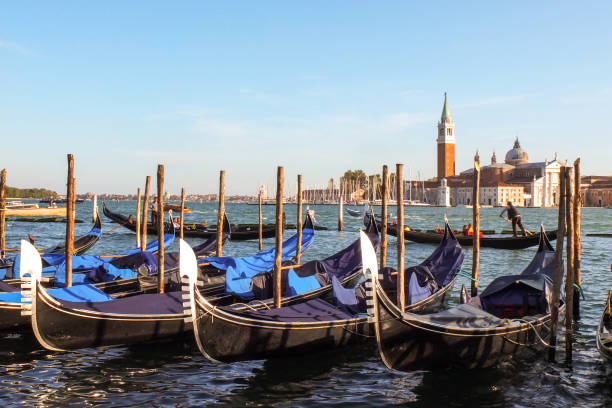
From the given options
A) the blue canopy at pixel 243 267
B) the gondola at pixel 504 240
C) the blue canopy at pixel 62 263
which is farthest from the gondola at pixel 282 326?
the gondola at pixel 504 240

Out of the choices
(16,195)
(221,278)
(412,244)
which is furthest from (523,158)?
(221,278)

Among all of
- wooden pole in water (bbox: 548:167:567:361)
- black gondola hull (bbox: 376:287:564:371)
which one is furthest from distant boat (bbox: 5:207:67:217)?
wooden pole in water (bbox: 548:167:567:361)

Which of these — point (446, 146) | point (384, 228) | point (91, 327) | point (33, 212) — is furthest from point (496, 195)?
point (91, 327)

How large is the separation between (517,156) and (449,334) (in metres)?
97.9

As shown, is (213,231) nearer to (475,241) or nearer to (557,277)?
(475,241)

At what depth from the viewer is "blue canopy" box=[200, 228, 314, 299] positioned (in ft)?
25.1

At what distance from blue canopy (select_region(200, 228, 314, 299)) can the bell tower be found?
8589 cm

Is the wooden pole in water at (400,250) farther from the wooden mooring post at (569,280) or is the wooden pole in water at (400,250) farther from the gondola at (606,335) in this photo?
the gondola at (606,335)

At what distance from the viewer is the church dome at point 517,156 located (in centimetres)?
9700

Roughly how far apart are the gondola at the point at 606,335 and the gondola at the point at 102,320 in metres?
3.98

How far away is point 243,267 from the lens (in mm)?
9008

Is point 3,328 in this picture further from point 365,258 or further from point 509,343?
point 509,343

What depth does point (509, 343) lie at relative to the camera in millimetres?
5875

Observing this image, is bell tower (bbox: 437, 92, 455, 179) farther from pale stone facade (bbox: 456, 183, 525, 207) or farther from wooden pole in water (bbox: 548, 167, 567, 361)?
wooden pole in water (bbox: 548, 167, 567, 361)
